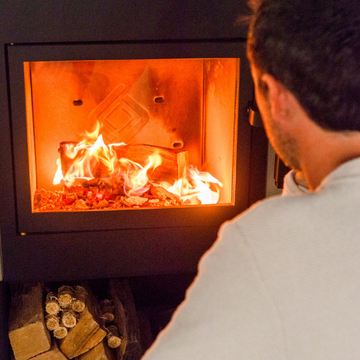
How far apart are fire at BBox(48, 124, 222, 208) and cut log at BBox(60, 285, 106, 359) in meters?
0.41

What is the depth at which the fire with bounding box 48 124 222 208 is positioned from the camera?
171 centimetres

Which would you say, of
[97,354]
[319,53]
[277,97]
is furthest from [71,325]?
[319,53]

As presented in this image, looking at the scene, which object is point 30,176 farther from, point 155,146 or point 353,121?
point 353,121

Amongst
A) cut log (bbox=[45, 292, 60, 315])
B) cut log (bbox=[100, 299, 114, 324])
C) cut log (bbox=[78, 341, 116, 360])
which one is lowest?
cut log (bbox=[78, 341, 116, 360])

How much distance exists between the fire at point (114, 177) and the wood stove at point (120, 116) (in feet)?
0.18

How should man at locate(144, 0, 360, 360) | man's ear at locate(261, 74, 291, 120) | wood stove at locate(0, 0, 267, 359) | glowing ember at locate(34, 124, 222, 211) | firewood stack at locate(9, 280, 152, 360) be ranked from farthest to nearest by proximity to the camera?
glowing ember at locate(34, 124, 222, 211)
firewood stack at locate(9, 280, 152, 360)
wood stove at locate(0, 0, 267, 359)
man's ear at locate(261, 74, 291, 120)
man at locate(144, 0, 360, 360)

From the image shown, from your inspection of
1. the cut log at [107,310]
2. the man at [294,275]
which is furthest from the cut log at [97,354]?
the man at [294,275]

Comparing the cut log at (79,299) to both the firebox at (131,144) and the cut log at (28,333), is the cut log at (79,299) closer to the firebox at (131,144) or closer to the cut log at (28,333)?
the cut log at (28,333)

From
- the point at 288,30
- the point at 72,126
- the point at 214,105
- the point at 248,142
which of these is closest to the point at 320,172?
the point at 288,30

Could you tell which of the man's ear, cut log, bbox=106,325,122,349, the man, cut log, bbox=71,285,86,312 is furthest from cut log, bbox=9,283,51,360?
the man's ear

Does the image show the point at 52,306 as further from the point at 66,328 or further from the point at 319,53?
the point at 319,53

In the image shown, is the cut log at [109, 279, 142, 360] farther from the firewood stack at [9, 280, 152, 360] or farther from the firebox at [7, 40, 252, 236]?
the firebox at [7, 40, 252, 236]

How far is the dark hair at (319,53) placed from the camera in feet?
2.36

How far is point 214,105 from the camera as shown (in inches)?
68.8
